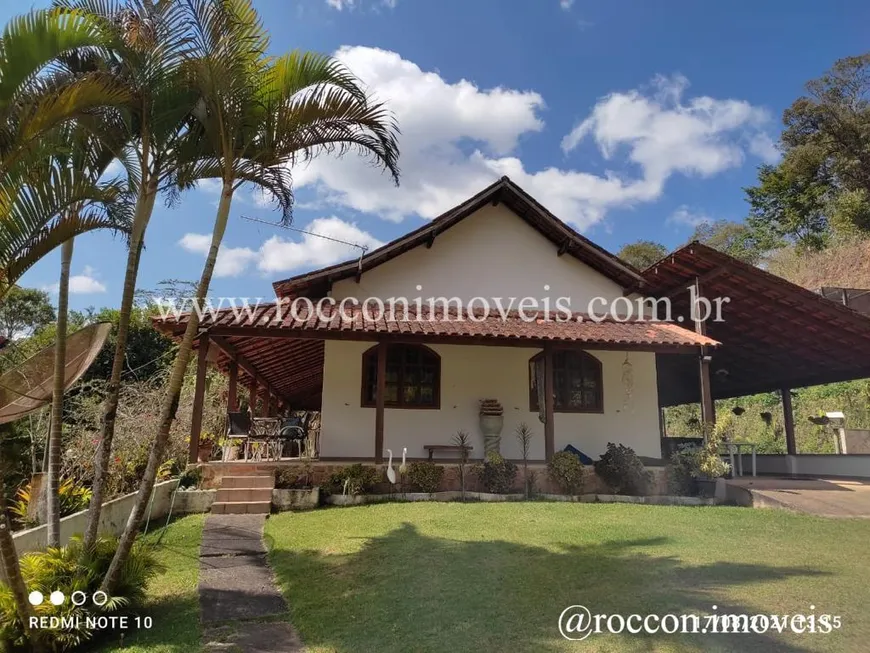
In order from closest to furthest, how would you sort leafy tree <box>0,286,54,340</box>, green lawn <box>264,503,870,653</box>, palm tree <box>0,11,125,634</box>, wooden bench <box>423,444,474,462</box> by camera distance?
palm tree <box>0,11,125,634</box>
green lawn <box>264,503,870,653</box>
wooden bench <box>423,444,474,462</box>
leafy tree <box>0,286,54,340</box>

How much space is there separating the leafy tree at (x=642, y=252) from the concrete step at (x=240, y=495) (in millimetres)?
40884

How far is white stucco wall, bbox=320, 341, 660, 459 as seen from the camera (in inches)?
466

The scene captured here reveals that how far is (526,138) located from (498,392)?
7.06 m

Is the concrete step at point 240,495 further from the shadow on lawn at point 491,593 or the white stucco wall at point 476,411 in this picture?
the shadow on lawn at point 491,593

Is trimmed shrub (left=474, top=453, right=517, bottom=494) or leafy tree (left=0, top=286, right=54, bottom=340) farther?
leafy tree (left=0, top=286, right=54, bottom=340)

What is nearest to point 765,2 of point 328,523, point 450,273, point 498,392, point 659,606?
point 450,273

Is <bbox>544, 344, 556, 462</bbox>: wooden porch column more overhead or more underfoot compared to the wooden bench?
more overhead

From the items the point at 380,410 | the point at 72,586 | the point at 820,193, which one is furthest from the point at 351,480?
the point at 820,193

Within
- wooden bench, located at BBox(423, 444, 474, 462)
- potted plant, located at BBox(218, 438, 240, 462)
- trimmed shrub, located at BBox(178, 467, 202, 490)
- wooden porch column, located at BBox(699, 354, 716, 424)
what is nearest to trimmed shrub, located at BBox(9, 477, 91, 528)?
trimmed shrub, located at BBox(178, 467, 202, 490)

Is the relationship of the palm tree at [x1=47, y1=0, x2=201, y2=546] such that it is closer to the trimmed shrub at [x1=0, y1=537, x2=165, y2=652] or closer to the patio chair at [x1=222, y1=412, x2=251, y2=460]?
the trimmed shrub at [x1=0, y1=537, x2=165, y2=652]

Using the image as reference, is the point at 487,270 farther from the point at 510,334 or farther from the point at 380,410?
the point at 380,410

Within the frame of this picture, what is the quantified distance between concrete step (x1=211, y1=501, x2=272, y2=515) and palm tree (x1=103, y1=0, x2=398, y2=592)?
4.67 metres

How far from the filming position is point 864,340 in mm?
11523

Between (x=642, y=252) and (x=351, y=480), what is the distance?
41.7 meters
